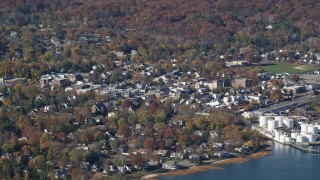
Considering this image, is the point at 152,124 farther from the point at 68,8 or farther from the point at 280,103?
the point at 68,8

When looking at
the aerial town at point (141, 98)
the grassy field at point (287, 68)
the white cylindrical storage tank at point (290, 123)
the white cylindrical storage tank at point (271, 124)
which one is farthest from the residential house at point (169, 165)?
the grassy field at point (287, 68)

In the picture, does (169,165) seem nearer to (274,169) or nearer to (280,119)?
(274,169)

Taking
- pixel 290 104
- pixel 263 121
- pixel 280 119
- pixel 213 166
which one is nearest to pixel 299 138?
pixel 280 119

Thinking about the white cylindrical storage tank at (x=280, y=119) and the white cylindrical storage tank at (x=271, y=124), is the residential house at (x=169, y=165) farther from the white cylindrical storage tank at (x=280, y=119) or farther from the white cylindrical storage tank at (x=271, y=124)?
the white cylindrical storage tank at (x=280, y=119)

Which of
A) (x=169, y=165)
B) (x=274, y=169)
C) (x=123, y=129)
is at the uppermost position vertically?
(x=123, y=129)

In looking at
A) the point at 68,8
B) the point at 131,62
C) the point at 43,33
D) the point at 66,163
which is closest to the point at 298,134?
the point at 66,163
